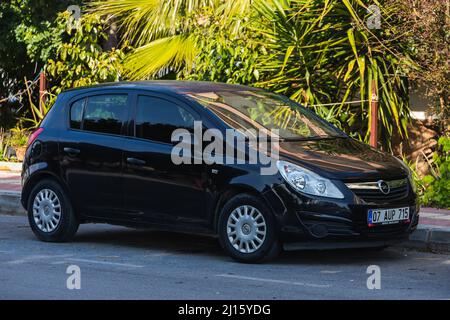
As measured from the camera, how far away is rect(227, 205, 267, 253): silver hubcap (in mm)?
9328

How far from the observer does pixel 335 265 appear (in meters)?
9.54

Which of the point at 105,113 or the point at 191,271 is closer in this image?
the point at 191,271

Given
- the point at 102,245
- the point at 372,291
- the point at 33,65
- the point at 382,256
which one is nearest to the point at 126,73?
the point at 33,65

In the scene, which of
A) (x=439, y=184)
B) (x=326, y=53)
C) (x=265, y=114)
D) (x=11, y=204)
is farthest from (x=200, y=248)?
(x=326, y=53)

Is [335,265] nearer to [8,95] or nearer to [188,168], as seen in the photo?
[188,168]

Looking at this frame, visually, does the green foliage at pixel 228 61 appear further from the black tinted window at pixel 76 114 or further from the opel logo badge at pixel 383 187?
the opel logo badge at pixel 383 187

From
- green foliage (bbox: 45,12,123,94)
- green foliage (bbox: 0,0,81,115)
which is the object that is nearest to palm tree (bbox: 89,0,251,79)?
green foliage (bbox: 45,12,123,94)

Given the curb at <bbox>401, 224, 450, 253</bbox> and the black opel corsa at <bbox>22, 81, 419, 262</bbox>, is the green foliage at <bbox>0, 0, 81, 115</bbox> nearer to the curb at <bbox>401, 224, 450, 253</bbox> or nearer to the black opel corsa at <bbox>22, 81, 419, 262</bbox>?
the black opel corsa at <bbox>22, 81, 419, 262</bbox>

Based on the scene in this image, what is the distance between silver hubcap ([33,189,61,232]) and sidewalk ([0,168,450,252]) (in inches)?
93.3

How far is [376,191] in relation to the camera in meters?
9.34

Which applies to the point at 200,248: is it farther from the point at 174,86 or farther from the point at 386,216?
the point at 386,216

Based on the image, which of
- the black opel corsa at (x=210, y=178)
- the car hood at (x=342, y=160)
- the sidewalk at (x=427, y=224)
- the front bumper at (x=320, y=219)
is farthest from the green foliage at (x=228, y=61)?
the front bumper at (x=320, y=219)

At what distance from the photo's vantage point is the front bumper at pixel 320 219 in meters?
9.12

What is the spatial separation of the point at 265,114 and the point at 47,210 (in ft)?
7.90
